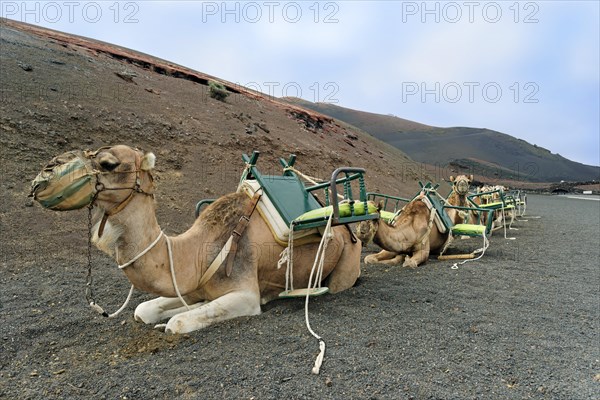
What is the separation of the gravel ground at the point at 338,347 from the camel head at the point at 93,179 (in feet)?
3.60

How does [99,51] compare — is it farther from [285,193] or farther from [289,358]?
[289,358]

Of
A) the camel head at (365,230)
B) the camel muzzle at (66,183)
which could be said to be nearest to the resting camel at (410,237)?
the camel head at (365,230)

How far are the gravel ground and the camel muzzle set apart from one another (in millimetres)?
1110

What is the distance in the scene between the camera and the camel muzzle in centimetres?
301

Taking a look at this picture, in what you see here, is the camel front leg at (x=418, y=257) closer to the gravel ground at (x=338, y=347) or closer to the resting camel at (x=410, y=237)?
the resting camel at (x=410, y=237)

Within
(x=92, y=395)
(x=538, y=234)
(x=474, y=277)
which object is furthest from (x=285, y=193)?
(x=538, y=234)

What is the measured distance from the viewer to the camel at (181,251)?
3.34 meters

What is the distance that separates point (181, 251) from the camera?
379 cm

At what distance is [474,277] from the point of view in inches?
235

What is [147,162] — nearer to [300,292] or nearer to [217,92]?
[300,292]

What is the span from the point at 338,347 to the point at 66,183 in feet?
6.91

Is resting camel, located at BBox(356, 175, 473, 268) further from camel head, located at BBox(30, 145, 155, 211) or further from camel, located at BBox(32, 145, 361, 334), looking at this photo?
camel head, located at BBox(30, 145, 155, 211)

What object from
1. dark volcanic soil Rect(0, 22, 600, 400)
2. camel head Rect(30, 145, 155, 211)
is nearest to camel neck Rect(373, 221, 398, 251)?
dark volcanic soil Rect(0, 22, 600, 400)

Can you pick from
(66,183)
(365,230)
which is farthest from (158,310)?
(365,230)
